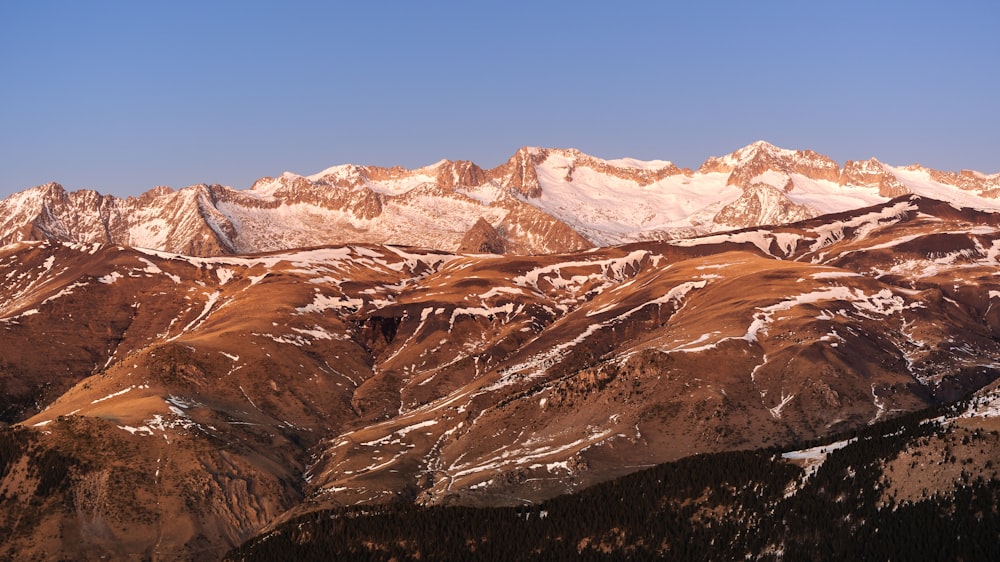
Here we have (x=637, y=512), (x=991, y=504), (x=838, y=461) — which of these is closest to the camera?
(x=991, y=504)

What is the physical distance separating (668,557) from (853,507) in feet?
91.2

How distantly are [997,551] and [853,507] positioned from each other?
82.6 feet

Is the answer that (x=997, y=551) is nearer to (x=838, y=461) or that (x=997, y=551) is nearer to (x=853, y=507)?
(x=853, y=507)

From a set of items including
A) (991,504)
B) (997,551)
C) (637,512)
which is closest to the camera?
(997,551)

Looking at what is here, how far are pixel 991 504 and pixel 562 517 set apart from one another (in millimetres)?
71915

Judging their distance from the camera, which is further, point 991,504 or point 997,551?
point 991,504

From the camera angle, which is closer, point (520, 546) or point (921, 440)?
point (921, 440)

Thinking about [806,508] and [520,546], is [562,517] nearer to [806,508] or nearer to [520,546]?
[520,546]

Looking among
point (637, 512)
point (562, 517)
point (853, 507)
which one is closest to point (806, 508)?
point (853, 507)

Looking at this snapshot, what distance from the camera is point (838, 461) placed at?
6969 inches

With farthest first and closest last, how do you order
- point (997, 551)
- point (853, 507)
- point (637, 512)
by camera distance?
point (637, 512), point (853, 507), point (997, 551)

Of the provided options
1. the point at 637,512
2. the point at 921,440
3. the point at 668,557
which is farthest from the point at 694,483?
the point at 921,440

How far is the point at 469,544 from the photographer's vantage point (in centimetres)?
19562

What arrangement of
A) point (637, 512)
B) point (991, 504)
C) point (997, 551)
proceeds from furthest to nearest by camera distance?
point (637, 512) < point (991, 504) < point (997, 551)
